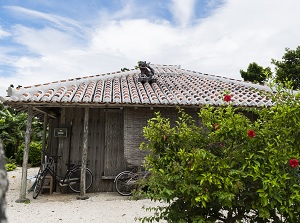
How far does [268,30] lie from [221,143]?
8.18 metres

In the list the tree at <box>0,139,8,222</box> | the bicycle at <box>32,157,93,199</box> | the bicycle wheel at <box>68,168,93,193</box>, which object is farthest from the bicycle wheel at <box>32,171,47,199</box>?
the tree at <box>0,139,8,222</box>

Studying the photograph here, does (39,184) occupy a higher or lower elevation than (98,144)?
lower

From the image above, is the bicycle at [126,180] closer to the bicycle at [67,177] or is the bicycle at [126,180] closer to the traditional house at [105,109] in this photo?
the traditional house at [105,109]

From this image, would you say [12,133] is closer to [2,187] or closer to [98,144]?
[98,144]

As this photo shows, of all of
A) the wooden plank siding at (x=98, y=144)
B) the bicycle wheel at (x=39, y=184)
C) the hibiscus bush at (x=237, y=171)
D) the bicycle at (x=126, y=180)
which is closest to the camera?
the hibiscus bush at (x=237, y=171)

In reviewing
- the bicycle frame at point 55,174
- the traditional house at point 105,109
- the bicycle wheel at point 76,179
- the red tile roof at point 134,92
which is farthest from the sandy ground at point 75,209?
the red tile roof at point 134,92

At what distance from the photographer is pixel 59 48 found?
303 inches

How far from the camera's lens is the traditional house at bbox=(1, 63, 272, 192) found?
23.1 ft

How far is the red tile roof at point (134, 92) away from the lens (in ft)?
22.6

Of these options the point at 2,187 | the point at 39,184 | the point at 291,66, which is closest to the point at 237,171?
the point at 2,187

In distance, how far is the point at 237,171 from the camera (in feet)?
9.04

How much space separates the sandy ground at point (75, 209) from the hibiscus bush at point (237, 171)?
8.61ft

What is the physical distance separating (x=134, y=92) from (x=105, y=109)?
1209 millimetres

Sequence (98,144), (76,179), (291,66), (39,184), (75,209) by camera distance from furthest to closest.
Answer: (291,66) < (98,144) < (76,179) < (39,184) < (75,209)
